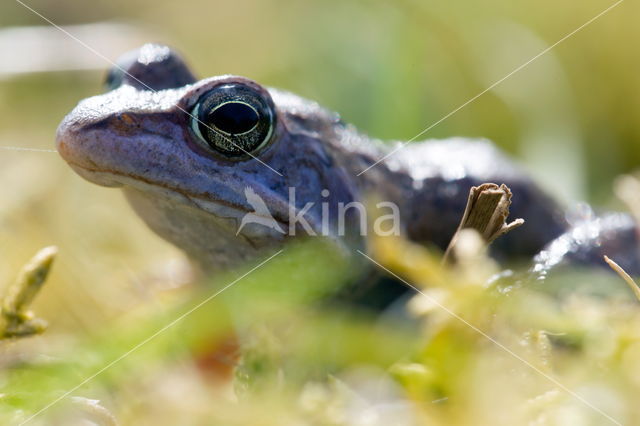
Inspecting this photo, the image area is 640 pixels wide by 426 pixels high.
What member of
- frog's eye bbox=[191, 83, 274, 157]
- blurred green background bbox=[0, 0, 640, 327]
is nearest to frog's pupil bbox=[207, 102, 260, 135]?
frog's eye bbox=[191, 83, 274, 157]

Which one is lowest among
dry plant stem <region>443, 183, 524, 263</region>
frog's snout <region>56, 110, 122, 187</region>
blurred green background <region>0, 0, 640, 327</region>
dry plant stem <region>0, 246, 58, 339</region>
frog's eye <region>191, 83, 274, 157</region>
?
dry plant stem <region>0, 246, 58, 339</region>

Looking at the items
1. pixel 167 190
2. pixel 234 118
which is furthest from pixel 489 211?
pixel 167 190

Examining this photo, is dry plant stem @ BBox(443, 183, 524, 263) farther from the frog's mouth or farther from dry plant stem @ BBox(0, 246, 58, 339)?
dry plant stem @ BBox(0, 246, 58, 339)

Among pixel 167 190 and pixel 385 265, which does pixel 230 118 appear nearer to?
pixel 167 190

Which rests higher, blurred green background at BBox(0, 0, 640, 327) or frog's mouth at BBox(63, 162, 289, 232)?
blurred green background at BBox(0, 0, 640, 327)

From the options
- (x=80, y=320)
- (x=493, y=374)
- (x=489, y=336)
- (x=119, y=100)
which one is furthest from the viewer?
(x=80, y=320)

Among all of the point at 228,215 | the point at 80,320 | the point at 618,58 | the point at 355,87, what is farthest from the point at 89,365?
the point at 618,58

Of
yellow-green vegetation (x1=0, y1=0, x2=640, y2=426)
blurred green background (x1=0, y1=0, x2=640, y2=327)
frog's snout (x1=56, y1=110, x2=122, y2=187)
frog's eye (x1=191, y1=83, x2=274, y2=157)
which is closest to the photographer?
yellow-green vegetation (x1=0, y1=0, x2=640, y2=426)

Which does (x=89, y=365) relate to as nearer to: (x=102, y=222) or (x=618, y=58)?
(x=102, y=222)
